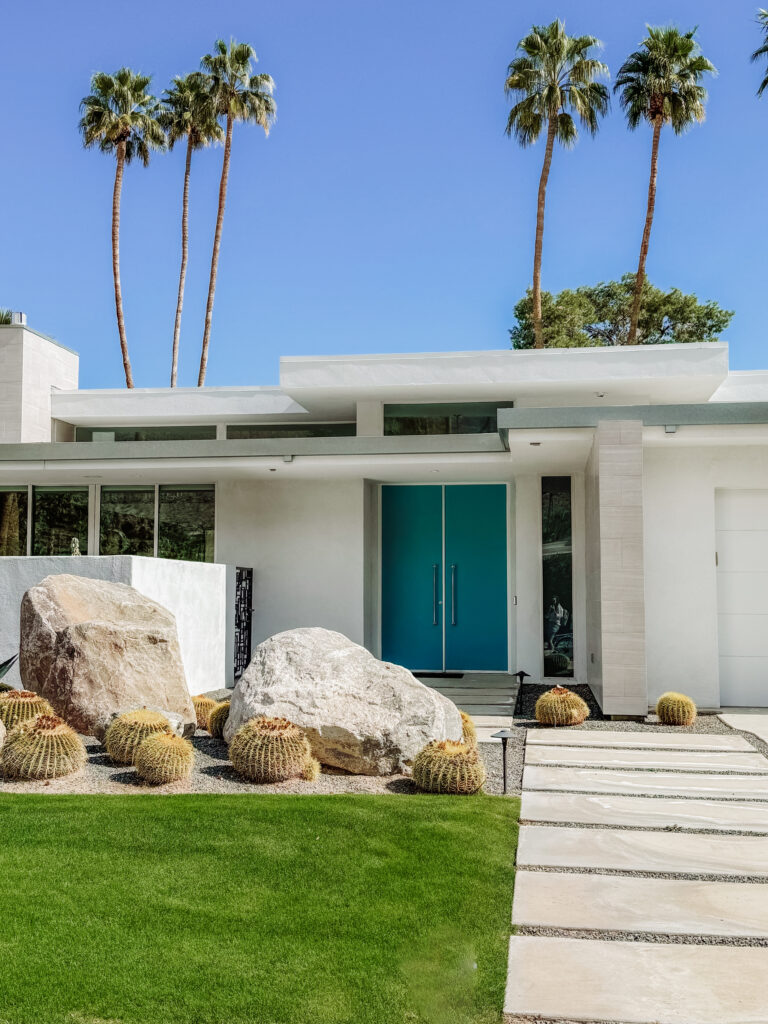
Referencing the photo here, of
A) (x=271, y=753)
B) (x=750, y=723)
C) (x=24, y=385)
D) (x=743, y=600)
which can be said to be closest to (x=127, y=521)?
(x=24, y=385)

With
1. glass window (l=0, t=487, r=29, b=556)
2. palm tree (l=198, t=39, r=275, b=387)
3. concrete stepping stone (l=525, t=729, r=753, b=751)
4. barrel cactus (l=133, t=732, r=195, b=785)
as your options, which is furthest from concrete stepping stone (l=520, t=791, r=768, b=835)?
palm tree (l=198, t=39, r=275, b=387)

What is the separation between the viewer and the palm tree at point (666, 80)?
22938 millimetres

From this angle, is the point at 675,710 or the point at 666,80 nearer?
the point at 675,710

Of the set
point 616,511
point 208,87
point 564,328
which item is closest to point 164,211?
point 208,87

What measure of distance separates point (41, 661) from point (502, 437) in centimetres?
626

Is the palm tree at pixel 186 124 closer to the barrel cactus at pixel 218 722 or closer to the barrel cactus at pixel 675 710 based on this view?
the barrel cactus at pixel 218 722

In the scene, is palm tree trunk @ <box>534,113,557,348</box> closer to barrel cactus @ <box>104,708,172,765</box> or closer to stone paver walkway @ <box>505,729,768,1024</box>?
stone paver walkway @ <box>505,729,768,1024</box>

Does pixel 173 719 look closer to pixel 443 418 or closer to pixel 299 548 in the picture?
pixel 299 548

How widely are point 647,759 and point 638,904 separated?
3.64 metres

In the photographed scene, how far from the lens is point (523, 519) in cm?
1390

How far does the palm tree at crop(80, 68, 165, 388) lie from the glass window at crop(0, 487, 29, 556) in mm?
11234

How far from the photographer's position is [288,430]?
1606 centimetres

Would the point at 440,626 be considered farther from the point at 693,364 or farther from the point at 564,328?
the point at 564,328

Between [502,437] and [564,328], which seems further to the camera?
[564,328]
